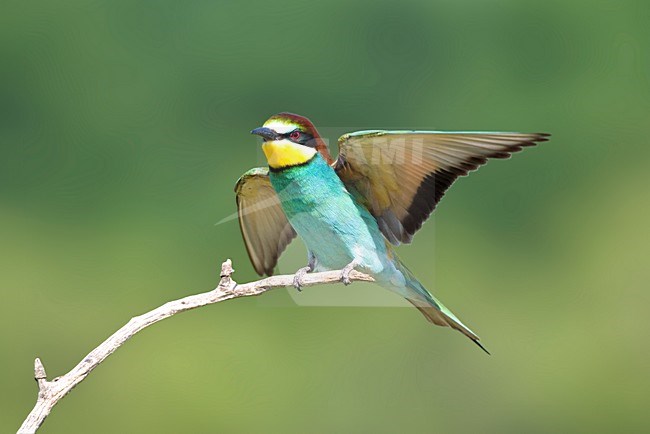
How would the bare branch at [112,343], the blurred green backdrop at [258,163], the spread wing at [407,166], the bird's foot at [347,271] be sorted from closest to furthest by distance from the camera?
the bare branch at [112,343] < the spread wing at [407,166] < the bird's foot at [347,271] < the blurred green backdrop at [258,163]

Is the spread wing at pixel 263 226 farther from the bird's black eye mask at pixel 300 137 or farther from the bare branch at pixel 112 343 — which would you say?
the bare branch at pixel 112 343

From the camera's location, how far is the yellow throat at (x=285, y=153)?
148 centimetres

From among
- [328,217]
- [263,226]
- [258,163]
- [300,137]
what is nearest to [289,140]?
[300,137]

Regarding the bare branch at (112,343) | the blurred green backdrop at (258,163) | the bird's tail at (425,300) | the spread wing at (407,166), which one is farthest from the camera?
the blurred green backdrop at (258,163)

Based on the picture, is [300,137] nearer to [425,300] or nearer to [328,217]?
[328,217]

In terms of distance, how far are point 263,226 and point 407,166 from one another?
1.17 feet

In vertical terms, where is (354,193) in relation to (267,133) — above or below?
below

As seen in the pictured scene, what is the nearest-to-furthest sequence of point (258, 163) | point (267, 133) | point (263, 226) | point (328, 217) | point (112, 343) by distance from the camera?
point (112, 343)
point (267, 133)
point (328, 217)
point (263, 226)
point (258, 163)

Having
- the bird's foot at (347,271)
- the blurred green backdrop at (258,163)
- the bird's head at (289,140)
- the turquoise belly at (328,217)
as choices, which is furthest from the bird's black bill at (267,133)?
the blurred green backdrop at (258,163)

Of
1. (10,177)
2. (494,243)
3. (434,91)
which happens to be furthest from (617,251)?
(10,177)

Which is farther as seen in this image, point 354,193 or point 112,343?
point 354,193

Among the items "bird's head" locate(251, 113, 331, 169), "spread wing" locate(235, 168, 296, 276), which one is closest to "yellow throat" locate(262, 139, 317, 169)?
"bird's head" locate(251, 113, 331, 169)

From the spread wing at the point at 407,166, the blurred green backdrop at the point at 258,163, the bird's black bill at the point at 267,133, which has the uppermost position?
the bird's black bill at the point at 267,133

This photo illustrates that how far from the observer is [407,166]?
152cm
